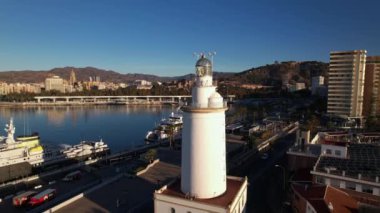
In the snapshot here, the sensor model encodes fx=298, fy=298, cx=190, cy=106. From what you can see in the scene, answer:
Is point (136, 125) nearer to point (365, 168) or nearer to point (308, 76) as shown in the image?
point (365, 168)

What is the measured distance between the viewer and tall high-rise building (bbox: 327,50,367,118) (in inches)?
2175

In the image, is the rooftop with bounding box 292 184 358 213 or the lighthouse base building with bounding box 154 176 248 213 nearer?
the lighthouse base building with bounding box 154 176 248 213


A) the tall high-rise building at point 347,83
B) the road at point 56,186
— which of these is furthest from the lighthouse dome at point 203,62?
the tall high-rise building at point 347,83

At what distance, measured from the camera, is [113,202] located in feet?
46.3

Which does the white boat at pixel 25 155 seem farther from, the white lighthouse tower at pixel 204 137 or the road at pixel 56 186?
the white lighthouse tower at pixel 204 137

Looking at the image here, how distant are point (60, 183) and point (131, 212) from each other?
31.5ft

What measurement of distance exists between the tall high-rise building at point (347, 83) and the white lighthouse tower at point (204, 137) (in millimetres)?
53215

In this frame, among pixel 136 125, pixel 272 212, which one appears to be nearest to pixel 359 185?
pixel 272 212

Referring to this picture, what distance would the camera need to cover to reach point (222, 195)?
447 inches

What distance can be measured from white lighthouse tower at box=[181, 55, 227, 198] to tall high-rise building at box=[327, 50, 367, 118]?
5321 centimetres

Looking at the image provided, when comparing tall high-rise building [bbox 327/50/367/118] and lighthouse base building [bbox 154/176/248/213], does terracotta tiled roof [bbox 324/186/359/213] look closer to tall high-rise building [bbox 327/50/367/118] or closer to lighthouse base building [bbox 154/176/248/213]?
lighthouse base building [bbox 154/176/248/213]

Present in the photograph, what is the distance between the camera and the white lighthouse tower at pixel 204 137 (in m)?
10.6

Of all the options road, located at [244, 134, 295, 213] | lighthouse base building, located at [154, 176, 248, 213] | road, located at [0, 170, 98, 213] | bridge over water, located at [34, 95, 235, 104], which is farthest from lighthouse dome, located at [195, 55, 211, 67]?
bridge over water, located at [34, 95, 235, 104]

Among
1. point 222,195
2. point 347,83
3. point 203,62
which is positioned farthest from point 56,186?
point 347,83
